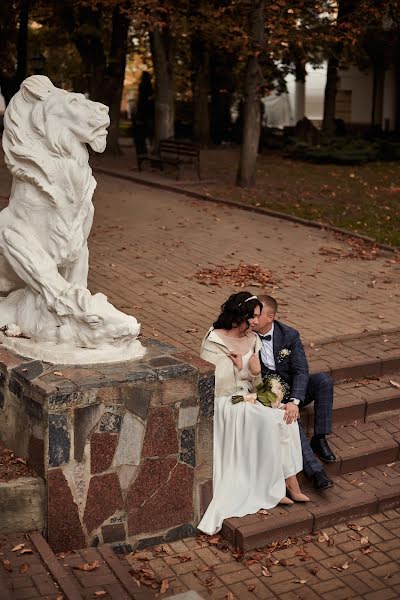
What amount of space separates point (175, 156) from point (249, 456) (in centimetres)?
1527

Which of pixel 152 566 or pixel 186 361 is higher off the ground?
pixel 186 361

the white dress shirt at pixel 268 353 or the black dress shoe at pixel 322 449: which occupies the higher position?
the white dress shirt at pixel 268 353

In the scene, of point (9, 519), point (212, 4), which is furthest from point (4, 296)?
point (212, 4)

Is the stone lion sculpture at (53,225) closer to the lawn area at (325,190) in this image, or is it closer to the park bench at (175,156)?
the lawn area at (325,190)

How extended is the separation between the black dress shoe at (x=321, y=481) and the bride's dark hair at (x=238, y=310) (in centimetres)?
125

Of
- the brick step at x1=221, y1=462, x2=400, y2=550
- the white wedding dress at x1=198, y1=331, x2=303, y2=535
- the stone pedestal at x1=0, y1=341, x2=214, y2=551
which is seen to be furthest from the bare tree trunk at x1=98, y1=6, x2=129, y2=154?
the stone pedestal at x1=0, y1=341, x2=214, y2=551

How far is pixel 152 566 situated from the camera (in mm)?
6219

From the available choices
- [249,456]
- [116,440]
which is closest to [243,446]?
[249,456]

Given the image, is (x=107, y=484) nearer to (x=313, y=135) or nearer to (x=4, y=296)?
(x=4, y=296)

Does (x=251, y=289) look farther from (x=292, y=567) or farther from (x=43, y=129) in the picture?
(x=292, y=567)

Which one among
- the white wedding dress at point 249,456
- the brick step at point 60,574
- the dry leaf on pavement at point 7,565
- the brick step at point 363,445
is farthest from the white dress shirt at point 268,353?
the dry leaf on pavement at point 7,565

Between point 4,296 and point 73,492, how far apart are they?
179 centimetres

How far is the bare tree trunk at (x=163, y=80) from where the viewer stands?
2280 centimetres

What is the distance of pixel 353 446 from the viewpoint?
7594 mm
